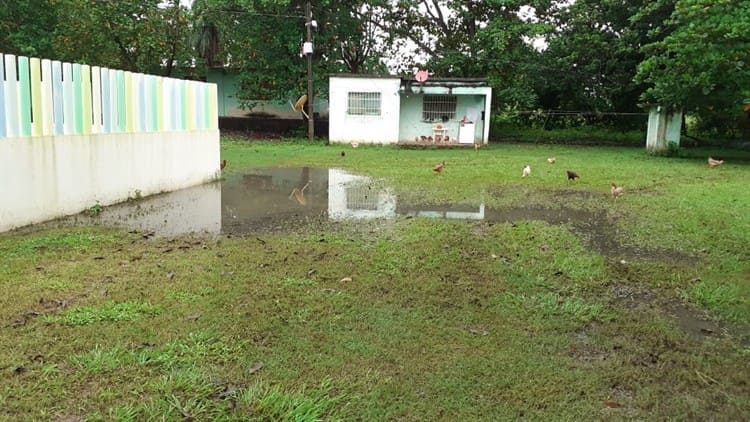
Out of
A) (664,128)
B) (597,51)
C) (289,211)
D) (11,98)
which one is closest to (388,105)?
(597,51)

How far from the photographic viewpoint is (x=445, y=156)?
53.6 ft

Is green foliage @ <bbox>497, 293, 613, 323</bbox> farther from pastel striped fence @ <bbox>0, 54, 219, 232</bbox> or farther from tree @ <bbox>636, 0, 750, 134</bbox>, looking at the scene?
pastel striped fence @ <bbox>0, 54, 219, 232</bbox>

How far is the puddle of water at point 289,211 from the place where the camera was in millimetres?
6137

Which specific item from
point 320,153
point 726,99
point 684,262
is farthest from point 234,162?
point 726,99

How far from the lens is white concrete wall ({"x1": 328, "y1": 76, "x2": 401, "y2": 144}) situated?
66.8ft

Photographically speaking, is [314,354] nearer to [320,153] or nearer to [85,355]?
[85,355]

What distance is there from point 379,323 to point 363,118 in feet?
57.6

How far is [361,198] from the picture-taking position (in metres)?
8.48

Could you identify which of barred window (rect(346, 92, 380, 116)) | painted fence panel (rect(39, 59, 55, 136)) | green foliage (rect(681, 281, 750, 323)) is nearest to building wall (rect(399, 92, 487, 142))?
barred window (rect(346, 92, 380, 116))

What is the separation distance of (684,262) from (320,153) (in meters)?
12.3

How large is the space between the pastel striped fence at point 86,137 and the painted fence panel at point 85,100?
1 centimetres

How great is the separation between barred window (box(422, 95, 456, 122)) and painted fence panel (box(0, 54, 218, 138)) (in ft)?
43.2

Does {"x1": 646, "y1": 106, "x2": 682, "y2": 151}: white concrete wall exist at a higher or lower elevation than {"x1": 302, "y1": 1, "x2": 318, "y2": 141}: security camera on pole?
lower

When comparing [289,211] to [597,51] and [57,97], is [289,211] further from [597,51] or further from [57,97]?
[597,51]
